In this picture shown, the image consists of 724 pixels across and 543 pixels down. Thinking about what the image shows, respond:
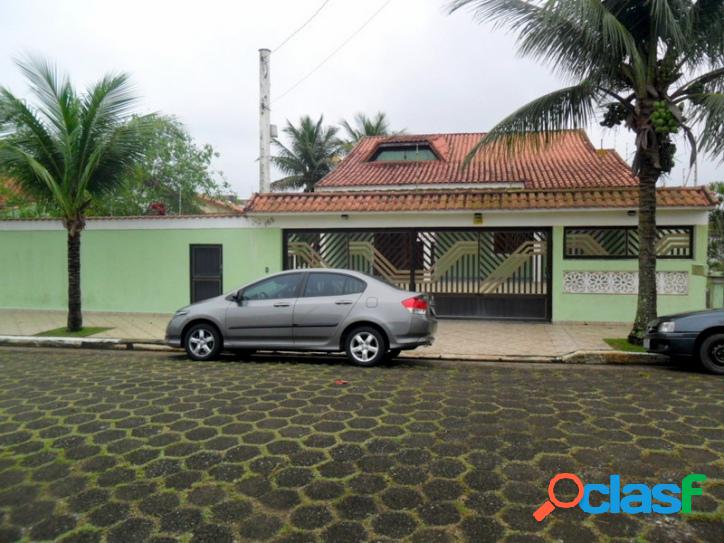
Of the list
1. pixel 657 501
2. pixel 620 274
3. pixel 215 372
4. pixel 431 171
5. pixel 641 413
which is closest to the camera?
pixel 657 501

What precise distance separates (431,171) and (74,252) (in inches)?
532

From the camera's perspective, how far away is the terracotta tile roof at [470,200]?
10.9 metres

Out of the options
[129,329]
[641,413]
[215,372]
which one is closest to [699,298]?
[641,413]

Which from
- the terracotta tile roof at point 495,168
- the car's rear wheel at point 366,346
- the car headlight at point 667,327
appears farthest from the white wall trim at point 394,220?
the terracotta tile roof at point 495,168

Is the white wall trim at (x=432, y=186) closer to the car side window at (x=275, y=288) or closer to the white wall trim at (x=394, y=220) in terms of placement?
the white wall trim at (x=394, y=220)

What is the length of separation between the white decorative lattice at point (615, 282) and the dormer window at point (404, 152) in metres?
11.6

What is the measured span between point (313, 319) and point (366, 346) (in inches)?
35.4

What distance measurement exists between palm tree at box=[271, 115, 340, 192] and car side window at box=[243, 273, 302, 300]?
22.0m

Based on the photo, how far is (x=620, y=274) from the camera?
11250mm

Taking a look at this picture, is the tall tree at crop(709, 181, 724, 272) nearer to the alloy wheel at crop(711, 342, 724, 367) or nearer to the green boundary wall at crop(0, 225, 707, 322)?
the alloy wheel at crop(711, 342, 724, 367)

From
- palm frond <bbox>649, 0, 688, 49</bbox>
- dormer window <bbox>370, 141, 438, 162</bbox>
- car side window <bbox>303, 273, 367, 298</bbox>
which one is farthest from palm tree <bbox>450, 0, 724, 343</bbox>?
dormer window <bbox>370, 141, 438, 162</bbox>

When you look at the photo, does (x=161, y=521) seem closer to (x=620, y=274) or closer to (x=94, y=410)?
(x=94, y=410)

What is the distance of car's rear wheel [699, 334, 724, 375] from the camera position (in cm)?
→ 695

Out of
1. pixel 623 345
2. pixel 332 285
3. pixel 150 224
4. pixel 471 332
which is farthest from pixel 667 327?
pixel 150 224
